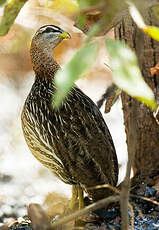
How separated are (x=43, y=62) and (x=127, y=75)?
2.48 m

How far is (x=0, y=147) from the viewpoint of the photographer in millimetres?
4887

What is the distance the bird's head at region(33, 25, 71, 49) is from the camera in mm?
3459

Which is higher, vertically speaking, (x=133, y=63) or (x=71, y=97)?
(x=133, y=63)

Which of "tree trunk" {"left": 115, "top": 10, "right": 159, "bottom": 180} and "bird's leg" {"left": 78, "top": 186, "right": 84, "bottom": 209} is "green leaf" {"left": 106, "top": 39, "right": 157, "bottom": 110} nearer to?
"tree trunk" {"left": 115, "top": 10, "right": 159, "bottom": 180}

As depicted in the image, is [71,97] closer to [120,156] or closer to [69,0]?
[120,156]

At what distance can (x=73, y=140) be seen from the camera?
3096mm

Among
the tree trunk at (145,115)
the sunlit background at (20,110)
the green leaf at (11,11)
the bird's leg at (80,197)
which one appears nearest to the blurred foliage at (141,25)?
the green leaf at (11,11)

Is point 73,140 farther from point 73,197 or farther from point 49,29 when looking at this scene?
point 49,29

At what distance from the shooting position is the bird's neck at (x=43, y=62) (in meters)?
3.50

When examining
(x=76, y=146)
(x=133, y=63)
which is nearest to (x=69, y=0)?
(x=133, y=63)

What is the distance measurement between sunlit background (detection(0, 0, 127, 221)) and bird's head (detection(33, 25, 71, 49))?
209 mm

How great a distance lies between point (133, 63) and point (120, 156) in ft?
10.6

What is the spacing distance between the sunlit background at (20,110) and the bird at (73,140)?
2.02ft

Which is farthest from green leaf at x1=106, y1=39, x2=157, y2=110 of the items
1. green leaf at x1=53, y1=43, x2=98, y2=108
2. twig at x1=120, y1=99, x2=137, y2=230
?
twig at x1=120, y1=99, x2=137, y2=230
